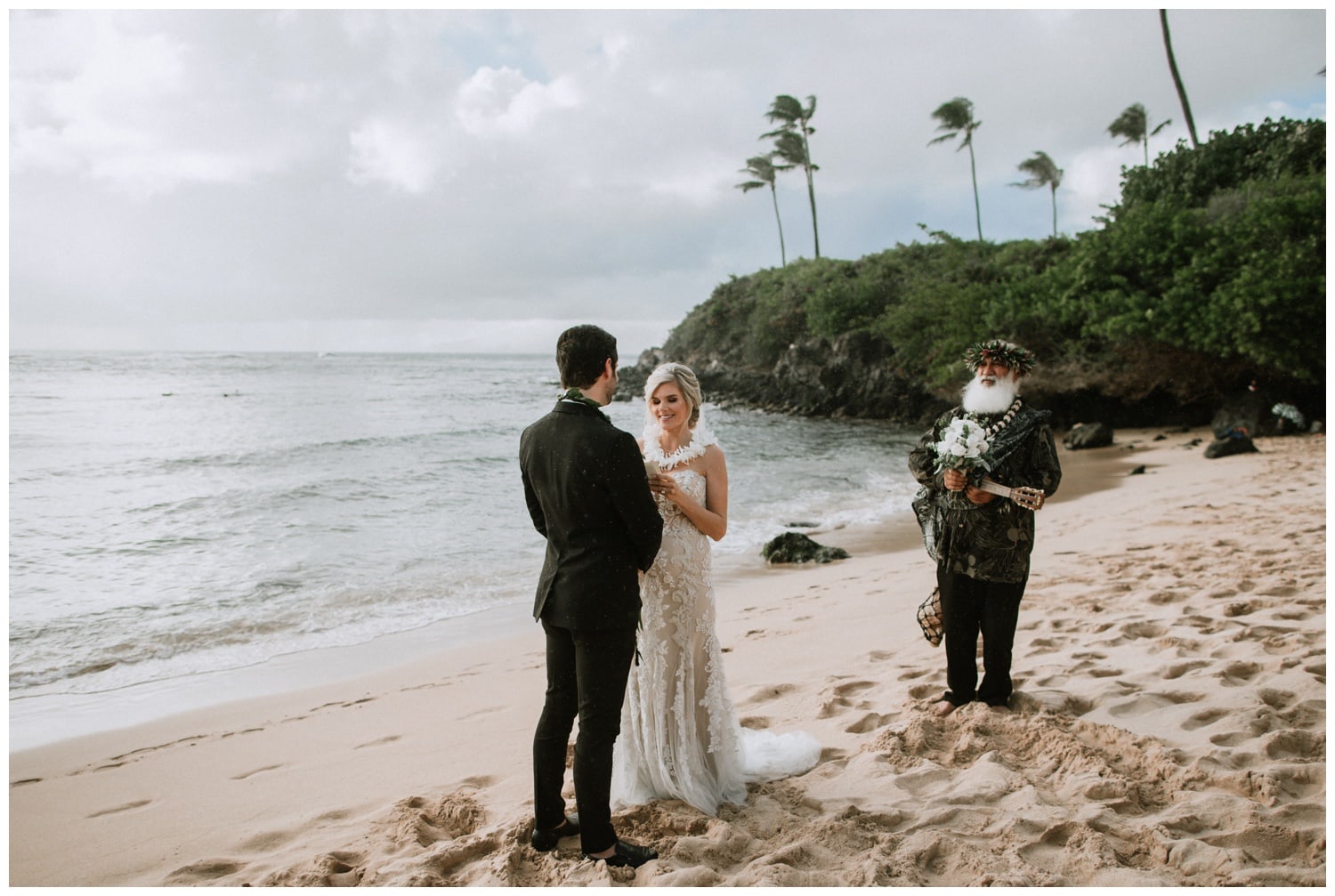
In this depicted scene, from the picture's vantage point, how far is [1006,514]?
3.81 m

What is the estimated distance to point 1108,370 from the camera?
1952cm

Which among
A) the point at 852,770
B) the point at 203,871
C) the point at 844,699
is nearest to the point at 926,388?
the point at 844,699

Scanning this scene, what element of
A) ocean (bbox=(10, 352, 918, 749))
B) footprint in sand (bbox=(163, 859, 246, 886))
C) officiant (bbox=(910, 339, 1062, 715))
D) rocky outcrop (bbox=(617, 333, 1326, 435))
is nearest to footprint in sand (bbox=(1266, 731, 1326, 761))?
officiant (bbox=(910, 339, 1062, 715))

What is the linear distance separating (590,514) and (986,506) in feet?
6.78

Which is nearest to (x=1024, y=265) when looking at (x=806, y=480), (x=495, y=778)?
(x=806, y=480)

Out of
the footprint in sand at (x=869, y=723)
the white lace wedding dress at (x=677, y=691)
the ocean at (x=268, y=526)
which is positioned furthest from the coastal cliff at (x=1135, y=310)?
the white lace wedding dress at (x=677, y=691)

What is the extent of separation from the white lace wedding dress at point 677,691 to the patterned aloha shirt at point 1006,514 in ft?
3.91

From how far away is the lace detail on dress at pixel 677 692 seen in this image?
3270 millimetres

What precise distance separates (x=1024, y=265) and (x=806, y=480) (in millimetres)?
14016

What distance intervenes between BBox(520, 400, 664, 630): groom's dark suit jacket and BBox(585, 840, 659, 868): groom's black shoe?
0.78 meters

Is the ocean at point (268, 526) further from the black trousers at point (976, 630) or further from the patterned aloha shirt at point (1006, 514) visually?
the patterned aloha shirt at point (1006, 514)

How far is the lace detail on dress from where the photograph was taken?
327 centimetres

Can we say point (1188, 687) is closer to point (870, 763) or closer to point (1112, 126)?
point (870, 763)

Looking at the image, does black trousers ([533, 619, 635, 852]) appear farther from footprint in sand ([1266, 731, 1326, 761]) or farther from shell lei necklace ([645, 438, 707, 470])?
footprint in sand ([1266, 731, 1326, 761])
